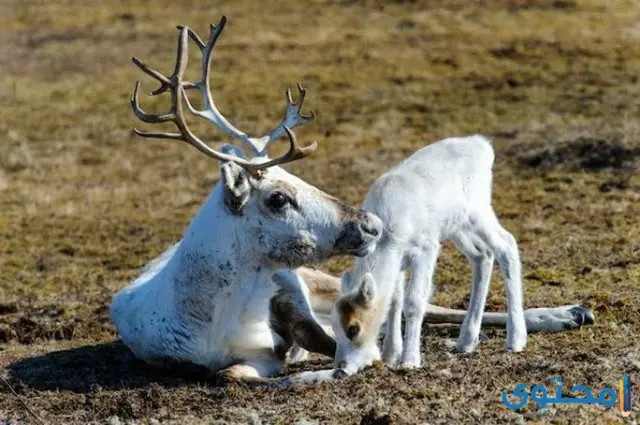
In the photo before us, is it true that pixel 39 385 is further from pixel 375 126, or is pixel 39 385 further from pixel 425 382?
pixel 375 126

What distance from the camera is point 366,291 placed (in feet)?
26.8

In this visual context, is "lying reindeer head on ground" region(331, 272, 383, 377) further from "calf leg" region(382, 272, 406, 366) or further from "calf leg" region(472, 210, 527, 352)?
"calf leg" region(472, 210, 527, 352)

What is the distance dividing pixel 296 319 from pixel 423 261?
3.64ft

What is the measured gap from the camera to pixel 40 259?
53.0 feet

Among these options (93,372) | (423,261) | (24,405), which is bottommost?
(93,372)

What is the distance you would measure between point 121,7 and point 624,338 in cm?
3515

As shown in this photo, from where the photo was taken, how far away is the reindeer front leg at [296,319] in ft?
30.7

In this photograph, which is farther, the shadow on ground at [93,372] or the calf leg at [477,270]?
the calf leg at [477,270]

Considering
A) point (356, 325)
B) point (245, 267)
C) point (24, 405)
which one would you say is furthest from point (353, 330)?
point (24, 405)

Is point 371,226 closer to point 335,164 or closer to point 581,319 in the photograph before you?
point 581,319

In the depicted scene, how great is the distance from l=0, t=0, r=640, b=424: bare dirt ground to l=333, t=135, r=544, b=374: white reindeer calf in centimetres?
28

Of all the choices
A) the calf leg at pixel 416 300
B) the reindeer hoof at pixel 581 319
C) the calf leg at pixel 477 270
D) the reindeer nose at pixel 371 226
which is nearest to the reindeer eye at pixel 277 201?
the reindeer nose at pixel 371 226

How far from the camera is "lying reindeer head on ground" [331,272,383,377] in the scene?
8.23m

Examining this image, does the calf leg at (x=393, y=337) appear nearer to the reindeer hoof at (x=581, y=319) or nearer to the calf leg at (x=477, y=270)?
→ the calf leg at (x=477, y=270)
